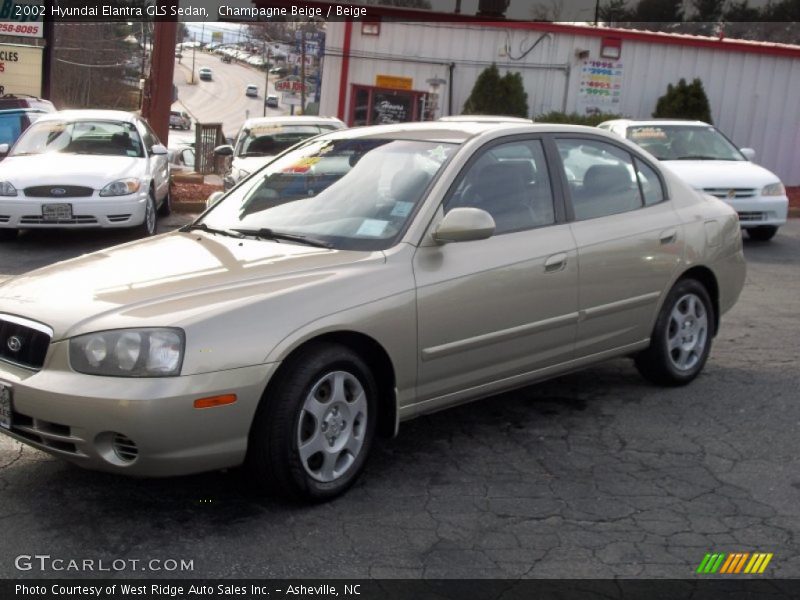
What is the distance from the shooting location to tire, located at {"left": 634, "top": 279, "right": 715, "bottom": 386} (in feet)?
19.9

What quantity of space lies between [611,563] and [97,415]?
1956mm

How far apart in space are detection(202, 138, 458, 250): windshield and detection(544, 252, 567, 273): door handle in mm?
719

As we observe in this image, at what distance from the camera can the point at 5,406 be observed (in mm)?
4164

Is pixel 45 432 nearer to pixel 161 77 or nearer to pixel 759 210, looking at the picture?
pixel 759 210

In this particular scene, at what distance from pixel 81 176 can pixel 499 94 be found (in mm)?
13643

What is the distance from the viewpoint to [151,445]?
389cm

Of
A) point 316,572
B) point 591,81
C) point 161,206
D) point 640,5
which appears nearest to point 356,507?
point 316,572

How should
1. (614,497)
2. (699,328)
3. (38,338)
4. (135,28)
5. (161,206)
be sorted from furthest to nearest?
(135,28)
(161,206)
(699,328)
(614,497)
(38,338)

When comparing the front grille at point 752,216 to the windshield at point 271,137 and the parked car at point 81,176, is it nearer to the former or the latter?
the windshield at point 271,137

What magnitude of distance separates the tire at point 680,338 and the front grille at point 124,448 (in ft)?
10.5

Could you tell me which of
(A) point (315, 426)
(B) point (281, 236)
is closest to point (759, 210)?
(B) point (281, 236)

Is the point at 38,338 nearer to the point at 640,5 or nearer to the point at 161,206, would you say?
the point at 161,206

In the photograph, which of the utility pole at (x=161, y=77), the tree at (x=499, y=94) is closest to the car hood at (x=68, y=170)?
the utility pole at (x=161, y=77)

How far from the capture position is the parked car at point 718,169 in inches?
499
